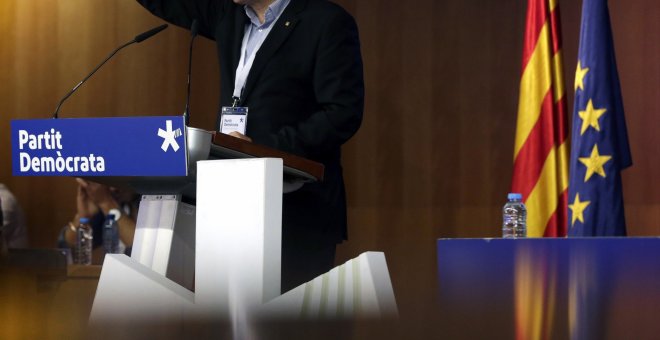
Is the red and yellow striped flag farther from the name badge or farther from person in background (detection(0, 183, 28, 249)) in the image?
person in background (detection(0, 183, 28, 249))

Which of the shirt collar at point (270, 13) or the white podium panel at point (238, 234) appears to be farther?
the shirt collar at point (270, 13)

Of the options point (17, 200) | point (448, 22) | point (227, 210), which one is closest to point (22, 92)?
point (17, 200)

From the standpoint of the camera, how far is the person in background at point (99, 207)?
5.24m

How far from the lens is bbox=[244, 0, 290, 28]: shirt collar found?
2570mm

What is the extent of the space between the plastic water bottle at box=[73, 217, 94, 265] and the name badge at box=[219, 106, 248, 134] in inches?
123

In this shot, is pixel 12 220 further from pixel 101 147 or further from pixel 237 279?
pixel 237 279

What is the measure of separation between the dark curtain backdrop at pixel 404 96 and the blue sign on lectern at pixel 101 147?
3.87m

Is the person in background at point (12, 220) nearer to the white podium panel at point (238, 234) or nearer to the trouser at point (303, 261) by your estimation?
the trouser at point (303, 261)

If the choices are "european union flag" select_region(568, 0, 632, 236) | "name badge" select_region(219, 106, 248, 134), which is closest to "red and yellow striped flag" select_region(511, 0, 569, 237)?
"european union flag" select_region(568, 0, 632, 236)

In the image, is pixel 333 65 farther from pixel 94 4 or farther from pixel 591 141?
pixel 94 4

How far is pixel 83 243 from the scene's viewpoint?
539cm

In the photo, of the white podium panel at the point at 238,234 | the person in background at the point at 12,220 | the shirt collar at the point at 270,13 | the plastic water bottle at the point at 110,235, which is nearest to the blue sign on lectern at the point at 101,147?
the white podium panel at the point at 238,234

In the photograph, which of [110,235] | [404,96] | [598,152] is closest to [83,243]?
[110,235]

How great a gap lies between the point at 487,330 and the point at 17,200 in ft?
18.0
